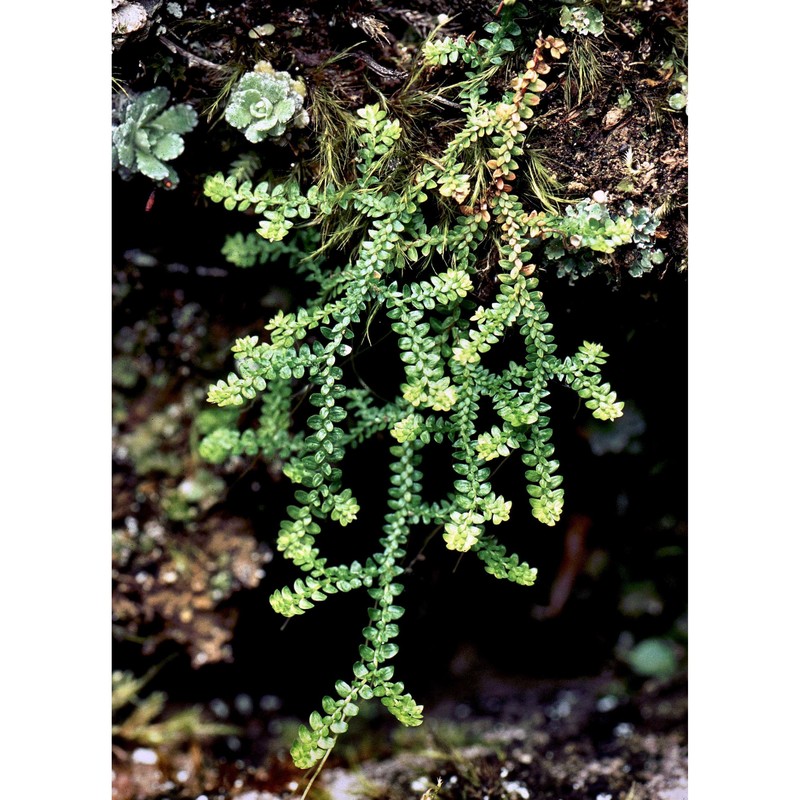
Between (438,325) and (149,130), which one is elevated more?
(149,130)

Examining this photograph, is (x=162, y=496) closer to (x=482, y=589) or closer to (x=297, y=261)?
(x=297, y=261)

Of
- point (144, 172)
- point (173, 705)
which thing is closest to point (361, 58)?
point (144, 172)

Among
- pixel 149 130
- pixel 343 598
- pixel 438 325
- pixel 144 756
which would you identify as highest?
pixel 149 130

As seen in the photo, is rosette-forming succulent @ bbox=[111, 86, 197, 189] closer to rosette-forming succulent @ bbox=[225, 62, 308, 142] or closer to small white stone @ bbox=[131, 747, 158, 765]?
rosette-forming succulent @ bbox=[225, 62, 308, 142]

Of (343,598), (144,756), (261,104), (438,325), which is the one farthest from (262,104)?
(144,756)

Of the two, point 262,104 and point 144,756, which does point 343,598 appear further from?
point 262,104

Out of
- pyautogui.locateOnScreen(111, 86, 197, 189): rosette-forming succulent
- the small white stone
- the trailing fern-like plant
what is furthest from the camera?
the small white stone

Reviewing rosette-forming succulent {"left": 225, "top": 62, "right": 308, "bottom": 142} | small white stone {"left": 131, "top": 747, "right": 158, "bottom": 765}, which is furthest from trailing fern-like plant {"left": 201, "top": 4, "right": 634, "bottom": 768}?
small white stone {"left": 131, "top": 747, "right": 158, "bottom": 765}
